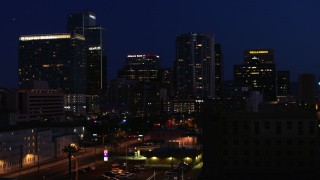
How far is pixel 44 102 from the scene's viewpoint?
5502 inches

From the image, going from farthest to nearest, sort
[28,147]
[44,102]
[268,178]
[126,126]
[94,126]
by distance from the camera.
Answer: [44,102], [126,126], [94,126], [28,147], [268,178]

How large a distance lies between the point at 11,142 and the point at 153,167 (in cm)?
1615

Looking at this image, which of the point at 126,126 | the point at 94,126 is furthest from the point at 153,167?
the point at 126,126

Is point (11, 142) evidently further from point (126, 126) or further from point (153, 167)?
point (126, 126)

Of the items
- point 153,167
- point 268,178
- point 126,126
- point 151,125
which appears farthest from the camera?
point 151,125

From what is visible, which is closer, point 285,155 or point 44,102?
point 285,155

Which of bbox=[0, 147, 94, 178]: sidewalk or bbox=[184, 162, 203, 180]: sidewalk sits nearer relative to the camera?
bbox=[184, 162, 203, 180]: sidewalk

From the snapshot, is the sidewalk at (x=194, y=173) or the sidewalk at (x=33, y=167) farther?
the sidewalk at (x=33, y=167)

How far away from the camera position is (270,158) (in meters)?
40.9

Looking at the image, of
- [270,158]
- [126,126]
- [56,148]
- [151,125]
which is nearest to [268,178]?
[270,158]

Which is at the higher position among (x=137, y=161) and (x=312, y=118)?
(x=312, y=118)

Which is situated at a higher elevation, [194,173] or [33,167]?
[194,173]

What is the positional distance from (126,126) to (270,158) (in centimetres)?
7489

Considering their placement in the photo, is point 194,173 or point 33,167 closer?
point 194,173
